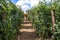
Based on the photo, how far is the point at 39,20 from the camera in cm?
1046

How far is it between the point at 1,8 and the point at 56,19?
281 cm

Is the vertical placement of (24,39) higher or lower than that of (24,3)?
lower

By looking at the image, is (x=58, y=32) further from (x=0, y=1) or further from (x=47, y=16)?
(x=47, y=16)

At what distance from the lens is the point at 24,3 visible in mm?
29297

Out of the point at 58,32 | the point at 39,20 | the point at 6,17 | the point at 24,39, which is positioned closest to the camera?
the point at 6,17

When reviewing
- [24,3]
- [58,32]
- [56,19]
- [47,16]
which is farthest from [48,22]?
[24,3]

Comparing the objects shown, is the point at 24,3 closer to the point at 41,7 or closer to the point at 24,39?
the point at 24,39

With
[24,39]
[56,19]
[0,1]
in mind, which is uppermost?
[0,1]

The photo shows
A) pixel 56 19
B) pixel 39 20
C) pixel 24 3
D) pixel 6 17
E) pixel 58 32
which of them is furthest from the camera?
pixel 24 3

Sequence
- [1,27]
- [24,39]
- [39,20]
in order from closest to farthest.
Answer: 1. [1,27]
2. [39,20]
3. [24,39]

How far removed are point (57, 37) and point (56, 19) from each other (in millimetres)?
731

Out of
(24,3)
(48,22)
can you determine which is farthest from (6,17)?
(24,3)

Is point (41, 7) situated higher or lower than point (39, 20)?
higher

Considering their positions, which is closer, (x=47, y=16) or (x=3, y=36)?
(x=3, y=36)
